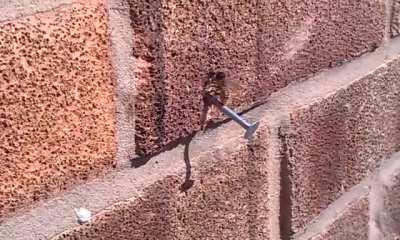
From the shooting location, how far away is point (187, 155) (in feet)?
2.26

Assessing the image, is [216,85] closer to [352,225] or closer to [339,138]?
[339,138]

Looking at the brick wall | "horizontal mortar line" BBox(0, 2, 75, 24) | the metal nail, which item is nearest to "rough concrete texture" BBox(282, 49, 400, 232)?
the brick wall

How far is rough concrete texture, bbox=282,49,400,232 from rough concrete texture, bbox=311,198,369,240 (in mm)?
35

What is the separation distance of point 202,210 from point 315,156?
0.20 metres

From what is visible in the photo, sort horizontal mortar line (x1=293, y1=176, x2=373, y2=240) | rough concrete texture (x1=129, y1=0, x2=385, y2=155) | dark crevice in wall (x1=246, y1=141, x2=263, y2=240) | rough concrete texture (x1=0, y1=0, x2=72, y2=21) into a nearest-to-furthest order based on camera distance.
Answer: rough concrete texture (x1=0, y1=0, x2=72, y2=21) < rough concrete texture (x1=129, y1=0, x2=385, y2=155) < dark crevice in wall (x1=246, y1=141, x2=263, y2=240) < horizontal mortar line (x1=293, y1=176, x2=373, y2=240)

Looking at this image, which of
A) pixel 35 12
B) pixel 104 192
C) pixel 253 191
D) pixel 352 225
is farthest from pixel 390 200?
pixel 35 12

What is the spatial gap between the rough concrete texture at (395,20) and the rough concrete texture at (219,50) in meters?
0.11

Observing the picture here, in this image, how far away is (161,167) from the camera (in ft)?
2.17

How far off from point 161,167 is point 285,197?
0.22m

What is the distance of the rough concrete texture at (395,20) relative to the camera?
961mm

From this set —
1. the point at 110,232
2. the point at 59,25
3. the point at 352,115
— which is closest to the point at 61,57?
the point at 59,25

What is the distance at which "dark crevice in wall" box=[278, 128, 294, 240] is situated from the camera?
2.66 feet

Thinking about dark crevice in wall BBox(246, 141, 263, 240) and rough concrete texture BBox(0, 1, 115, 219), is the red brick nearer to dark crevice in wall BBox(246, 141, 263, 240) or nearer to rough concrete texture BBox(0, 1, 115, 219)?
dark crevice in wall BBox(246, 141, 263, 240)

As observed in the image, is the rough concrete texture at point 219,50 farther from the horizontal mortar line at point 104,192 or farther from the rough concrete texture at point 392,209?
the rough concrete texture at point 392,209
